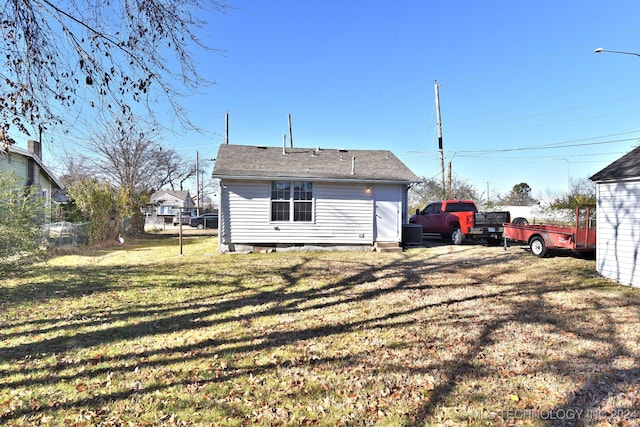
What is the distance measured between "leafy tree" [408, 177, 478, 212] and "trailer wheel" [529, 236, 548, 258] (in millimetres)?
22348

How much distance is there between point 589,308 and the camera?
19.4 feet

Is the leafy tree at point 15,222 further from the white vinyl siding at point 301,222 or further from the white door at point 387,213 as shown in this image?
the white door at point 387,213

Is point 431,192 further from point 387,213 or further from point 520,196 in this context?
point 520,196

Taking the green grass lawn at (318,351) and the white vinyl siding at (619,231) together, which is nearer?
the green grass lawn at (318,351)

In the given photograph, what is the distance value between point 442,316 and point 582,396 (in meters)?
2.37

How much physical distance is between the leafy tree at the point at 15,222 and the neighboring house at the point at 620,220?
14012mm

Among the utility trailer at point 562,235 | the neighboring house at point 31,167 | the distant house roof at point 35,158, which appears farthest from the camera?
the neighboring house at point 31,167

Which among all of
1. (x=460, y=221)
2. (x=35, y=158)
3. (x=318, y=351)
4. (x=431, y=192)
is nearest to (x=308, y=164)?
(x=460, y=221)

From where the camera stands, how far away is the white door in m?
13.6

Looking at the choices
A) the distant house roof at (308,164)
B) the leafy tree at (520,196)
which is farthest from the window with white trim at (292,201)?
the leafy tree at (520,196)

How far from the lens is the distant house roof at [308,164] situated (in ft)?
42.2

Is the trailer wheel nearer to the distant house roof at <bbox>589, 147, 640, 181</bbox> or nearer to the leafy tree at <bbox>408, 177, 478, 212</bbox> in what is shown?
the distant house roof at <bbox>589, 147, 640, 181</bbox>

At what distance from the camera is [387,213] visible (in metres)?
13.7

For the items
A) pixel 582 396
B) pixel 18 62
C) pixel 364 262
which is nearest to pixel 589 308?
pixel 582 396
